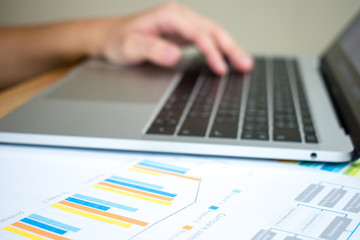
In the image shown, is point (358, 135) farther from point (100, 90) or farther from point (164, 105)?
point (100, 90)

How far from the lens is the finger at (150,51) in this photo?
31.4 inches

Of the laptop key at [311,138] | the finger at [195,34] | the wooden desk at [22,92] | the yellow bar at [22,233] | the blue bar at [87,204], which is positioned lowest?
the wooden desk at [22,92]

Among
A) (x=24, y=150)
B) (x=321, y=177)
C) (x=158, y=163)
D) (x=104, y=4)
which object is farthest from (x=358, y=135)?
(x=104, y=4)

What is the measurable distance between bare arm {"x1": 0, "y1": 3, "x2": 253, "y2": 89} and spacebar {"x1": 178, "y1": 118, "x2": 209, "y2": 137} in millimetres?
280

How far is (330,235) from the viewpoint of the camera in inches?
13.2

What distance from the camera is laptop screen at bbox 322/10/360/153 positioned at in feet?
1.74

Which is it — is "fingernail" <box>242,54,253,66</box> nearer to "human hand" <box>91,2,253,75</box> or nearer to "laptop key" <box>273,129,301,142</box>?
"human hand" <box>91,2,253,75</box>

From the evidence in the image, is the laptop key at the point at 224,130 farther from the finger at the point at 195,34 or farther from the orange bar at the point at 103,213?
the finger at the point at 195,34

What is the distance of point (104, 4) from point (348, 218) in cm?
162

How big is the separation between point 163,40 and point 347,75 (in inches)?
13.5

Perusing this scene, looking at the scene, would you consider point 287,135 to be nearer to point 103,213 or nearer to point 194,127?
point 194,127

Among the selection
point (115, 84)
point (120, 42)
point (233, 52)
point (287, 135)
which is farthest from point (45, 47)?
point (287, 135)

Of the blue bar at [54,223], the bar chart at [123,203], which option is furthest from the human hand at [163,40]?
the blue bar at [54,223]

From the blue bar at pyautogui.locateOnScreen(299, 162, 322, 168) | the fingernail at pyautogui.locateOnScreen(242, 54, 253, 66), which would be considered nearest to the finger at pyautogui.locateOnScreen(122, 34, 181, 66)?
the fingernail at pyautogui.locateOnScreen(242, 54, 253, 66)
